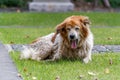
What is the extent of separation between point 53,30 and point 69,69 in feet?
23.8

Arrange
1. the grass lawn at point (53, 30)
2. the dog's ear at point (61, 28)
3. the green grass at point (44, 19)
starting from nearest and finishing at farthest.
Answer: the grass lawn at point (53, 30), the dog's ear at point (61, 28), the green grass at point (44, 19)

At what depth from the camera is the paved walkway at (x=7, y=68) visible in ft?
27.5

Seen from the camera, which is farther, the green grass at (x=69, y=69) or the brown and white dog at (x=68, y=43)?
the brown and white dog at (x=68, y=43)

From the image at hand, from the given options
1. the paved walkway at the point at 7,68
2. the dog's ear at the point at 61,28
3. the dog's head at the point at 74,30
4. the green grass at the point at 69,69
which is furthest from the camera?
the dog's ear at the point at 61,28

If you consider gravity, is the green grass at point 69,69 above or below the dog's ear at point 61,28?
below

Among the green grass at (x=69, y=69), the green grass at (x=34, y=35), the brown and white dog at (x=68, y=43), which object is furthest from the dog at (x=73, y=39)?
the green grass at (x=34, y=35)

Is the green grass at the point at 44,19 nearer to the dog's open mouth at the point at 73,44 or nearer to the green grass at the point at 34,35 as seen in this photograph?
the green grass at the point at 34,35

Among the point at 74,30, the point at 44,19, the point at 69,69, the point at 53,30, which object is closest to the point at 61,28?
the point at 74,30

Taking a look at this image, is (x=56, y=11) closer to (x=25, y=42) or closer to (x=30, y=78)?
(x=25, y=42)

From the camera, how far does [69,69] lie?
9.27m

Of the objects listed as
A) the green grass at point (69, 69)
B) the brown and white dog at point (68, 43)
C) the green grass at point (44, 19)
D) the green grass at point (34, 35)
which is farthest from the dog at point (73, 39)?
the green grass at point (44, 19)

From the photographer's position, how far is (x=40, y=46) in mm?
10422

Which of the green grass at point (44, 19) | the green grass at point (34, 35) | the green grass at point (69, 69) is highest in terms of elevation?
the green grass at point (69, 69)

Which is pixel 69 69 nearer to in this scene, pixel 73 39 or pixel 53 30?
pixel 73 39
